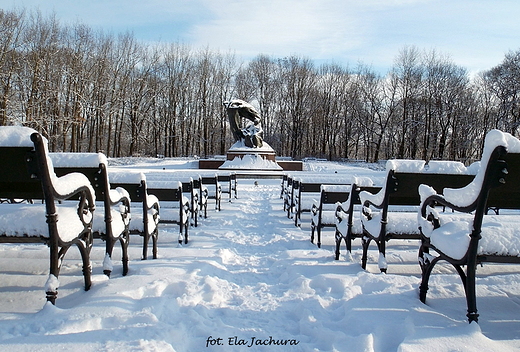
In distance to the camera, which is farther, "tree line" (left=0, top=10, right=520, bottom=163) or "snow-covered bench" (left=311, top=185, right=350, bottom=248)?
"tree line" (left=0, top=10, right=520, bottom=163)

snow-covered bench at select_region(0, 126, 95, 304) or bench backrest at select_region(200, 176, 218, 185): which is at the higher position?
snow-covered bench at select_region(0, 126, 95, 304)


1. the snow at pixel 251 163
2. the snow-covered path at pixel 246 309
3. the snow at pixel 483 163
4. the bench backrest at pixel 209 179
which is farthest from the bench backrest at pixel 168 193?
the snow at pixel 251 163

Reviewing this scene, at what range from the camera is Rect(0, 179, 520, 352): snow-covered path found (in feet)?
6.21

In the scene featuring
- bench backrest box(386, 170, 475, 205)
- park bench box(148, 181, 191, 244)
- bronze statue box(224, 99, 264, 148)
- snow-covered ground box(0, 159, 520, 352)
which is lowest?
snow-covered ground box(0, 159, 520, 352)

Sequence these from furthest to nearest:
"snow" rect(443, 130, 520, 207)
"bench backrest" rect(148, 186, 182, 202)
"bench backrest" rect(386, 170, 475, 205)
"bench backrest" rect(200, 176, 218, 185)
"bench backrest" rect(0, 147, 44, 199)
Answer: "bench backrest" rect(200, 176, 218, 185) → "bench backrest" rect(148, 186, 182, 202) → "bench backrest" rect(386, 170, 475, 205) → "bench backrest" rect(0, 147, 44, 199) → "snow" rect(443, 130, 520, 207)

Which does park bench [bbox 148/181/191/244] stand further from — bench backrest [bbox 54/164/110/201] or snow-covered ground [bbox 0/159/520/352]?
bench backrest [bbox 54/164/110/201]

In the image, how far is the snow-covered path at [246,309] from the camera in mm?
1894

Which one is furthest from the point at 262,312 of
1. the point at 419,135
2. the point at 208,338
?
the point at 419,135

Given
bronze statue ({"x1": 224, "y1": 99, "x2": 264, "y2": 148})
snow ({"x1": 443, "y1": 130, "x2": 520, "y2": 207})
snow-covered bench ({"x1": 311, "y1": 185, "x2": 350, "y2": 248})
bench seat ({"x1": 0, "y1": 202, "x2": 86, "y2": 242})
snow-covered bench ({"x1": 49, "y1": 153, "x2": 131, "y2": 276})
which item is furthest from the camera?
bronze statue ({"x1": 224, "y1": 99, "x2": 264, "y2": 148})

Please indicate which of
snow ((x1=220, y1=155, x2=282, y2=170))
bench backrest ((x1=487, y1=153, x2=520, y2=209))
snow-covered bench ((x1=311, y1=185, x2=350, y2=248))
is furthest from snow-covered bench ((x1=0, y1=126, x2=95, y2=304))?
snow ((x1=220, y1=155, x2=282, y2=170))

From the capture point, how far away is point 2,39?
72.3 feet

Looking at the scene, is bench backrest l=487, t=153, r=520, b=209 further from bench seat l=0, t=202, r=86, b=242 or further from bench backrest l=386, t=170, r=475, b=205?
bench seat l=0, t=202, r=86, b=242

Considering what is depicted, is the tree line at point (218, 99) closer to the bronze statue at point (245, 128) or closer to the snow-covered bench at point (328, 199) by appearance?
the bronze statue at point (245, 128)

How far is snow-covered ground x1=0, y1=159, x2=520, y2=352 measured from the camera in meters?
1.90
